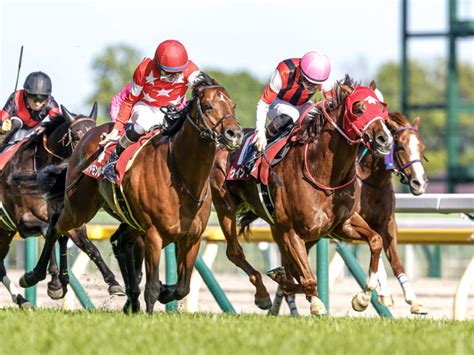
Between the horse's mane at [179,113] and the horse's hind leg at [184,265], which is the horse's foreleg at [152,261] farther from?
the horse's mane at [179,113]

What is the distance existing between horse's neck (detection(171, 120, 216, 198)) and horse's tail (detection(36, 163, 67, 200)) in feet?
6.35

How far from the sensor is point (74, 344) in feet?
20.6

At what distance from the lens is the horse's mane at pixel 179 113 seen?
27.6 ft

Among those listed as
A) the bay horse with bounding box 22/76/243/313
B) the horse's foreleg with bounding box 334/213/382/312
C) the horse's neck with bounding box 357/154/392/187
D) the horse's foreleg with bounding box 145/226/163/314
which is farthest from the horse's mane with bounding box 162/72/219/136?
the horse's neck with bounding box 357/154/392/187

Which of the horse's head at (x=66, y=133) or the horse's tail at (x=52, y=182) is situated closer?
the horse's tail at (x=52, y=182)

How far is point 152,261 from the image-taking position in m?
8.30

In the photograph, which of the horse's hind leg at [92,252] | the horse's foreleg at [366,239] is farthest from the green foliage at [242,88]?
the horse's foreleg at [366,239]

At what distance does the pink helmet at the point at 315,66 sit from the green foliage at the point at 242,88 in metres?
52.9

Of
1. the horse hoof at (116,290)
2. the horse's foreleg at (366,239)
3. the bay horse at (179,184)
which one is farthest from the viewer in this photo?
the horse hoof at (116,290)

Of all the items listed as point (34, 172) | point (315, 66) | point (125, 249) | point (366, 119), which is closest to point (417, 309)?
point (366, 119)

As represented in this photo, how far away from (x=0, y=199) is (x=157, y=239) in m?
2.81

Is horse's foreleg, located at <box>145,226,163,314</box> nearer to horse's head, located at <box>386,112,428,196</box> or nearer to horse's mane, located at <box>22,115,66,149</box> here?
horse's head, located at <box>386,112,428,196</box>

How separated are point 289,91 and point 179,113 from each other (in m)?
1.20

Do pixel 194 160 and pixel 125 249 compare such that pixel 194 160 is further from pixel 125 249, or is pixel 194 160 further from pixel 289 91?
pixel 125 249
